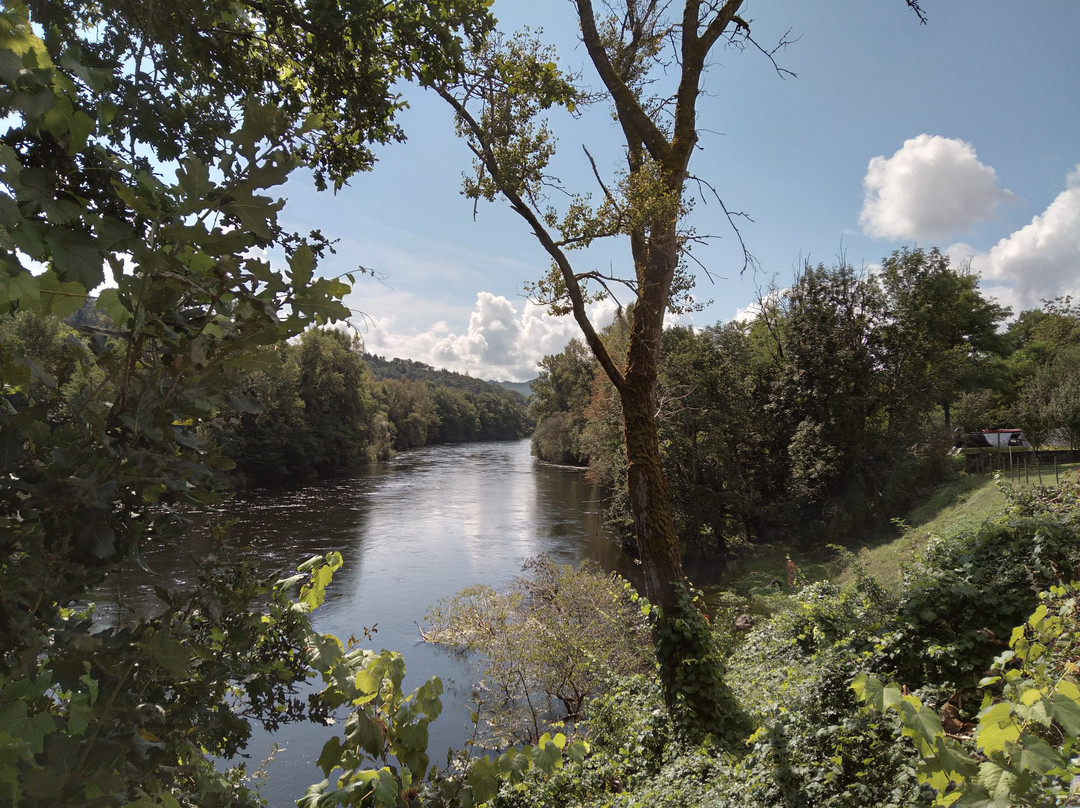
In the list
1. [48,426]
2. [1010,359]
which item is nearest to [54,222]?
[48,426]

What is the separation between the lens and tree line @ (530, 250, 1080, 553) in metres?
20.0

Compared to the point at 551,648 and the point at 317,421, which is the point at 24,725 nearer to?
the point at 551,648

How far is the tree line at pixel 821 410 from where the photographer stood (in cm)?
2000

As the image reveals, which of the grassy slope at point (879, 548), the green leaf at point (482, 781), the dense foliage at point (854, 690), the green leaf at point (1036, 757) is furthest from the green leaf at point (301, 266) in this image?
the grassy slope at point (879, 548)

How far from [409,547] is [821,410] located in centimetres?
1571

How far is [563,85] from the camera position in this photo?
18.4 feet

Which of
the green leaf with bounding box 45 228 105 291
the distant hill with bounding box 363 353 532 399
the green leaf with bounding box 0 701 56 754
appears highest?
the distant hill with bounding box 363 353 532 399

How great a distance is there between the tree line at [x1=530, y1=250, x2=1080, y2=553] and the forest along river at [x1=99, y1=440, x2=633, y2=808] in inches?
157

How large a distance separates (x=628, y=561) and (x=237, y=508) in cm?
1599

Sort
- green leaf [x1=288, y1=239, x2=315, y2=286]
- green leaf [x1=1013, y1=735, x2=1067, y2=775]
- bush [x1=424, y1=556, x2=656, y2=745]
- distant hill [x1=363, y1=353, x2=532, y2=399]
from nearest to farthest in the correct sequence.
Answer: green leaf [x1=288, y1=239, x2=315, y2=286], green leaf [x1=1013, y1=735, x2=1067, y2=775], bush [x1=424, y1=556, x2=656, y2=745], distant hill [x1=363, y1=353, x2=532, y2=399]

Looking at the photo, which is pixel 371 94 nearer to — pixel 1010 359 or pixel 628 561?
pixel 628 561

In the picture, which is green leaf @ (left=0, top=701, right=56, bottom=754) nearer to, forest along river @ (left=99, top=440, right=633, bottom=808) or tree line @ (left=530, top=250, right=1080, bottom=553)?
forest along river @ (left=99, top=440, right=633, bottom=808)

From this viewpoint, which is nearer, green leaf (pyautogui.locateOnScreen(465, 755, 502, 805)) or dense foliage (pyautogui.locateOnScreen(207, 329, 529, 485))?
green leaf (pyautogui.locateOnScreen(465, 755, 502, 805))

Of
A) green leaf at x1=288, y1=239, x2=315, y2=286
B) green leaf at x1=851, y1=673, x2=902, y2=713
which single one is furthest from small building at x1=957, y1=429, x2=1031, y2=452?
green leaf at x1=288, y1=239, x2=315, y2=286
